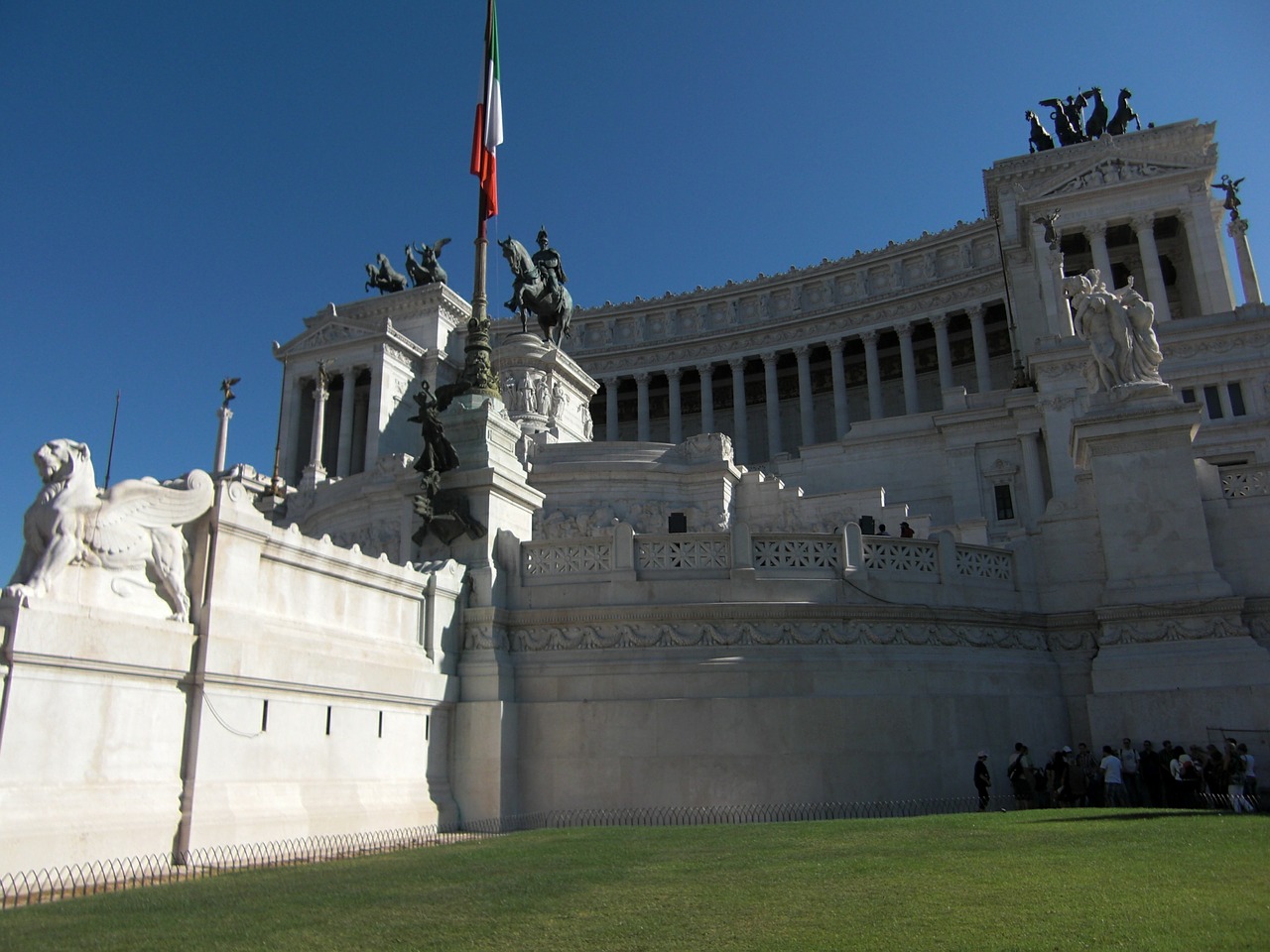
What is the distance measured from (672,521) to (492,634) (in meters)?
12.4

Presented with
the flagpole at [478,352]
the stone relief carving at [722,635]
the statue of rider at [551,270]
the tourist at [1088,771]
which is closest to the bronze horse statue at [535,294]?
the statue of rider at [551,270]

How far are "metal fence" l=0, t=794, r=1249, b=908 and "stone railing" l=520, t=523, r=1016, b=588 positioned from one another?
13.4 ft

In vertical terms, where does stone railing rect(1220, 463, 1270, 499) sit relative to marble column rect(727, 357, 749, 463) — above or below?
below

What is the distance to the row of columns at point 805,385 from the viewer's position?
76812mm

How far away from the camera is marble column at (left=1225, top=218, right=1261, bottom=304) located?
53438mm

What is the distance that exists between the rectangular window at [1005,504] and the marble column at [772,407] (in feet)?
107

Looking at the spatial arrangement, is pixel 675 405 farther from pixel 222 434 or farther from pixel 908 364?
pixel 222 434

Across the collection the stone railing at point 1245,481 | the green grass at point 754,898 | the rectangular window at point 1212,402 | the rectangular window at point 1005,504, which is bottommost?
the green grass at point 754,898

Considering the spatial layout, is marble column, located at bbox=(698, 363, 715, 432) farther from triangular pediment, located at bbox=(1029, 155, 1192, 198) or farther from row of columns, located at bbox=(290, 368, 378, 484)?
triangular pediment, located at bbox=(1029, 155, 1192, 198)

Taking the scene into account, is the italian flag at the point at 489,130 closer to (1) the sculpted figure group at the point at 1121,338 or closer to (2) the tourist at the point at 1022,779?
(1) the sculpted figure group at the point at 1121,338

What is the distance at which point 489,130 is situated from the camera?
1065 inches

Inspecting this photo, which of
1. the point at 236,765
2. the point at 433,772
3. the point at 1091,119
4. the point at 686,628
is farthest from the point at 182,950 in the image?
the point at 1091,119

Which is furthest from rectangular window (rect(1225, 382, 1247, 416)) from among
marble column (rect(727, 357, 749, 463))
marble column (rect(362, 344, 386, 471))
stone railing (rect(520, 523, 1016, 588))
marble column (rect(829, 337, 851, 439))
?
marble column (rect(362, 344, 386, 471))

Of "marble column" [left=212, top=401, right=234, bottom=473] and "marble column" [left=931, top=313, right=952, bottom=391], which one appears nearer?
"marble column" [left=212, top=401, right=234, bottom=473]
